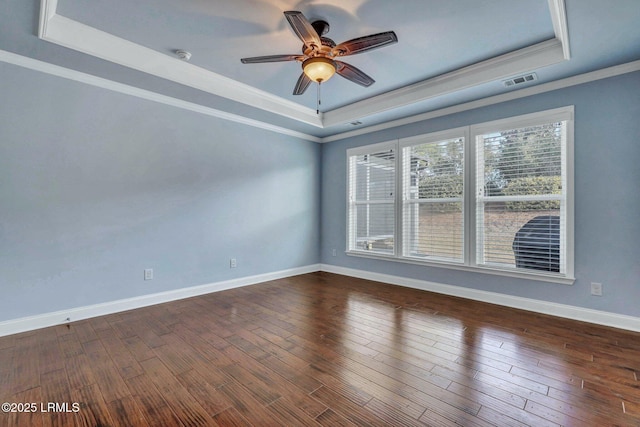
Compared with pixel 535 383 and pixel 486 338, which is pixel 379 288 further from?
pixel 535 383

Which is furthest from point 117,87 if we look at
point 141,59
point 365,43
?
Answer: point 365,43

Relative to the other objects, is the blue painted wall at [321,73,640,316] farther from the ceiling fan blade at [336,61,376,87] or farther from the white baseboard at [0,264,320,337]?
the white baseboard at [0,264,320,337]

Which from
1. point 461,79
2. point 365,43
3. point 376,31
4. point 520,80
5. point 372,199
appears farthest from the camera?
point 372,199

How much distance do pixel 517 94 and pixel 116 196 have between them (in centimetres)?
492

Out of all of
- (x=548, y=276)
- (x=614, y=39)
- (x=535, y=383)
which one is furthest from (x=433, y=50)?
(x=535, y=383)

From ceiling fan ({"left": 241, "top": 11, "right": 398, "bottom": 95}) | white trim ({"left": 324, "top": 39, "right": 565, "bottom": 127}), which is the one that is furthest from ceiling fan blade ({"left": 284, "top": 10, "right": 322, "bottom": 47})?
white trim ({"left": 324, "top": 39, "right": 565, "bottom": 127})

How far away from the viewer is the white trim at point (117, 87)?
9.04ft

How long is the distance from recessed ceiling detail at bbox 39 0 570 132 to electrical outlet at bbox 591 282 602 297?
232 centimetres

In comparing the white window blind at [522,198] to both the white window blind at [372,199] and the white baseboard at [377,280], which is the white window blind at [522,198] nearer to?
the white baseboard at [377,280]

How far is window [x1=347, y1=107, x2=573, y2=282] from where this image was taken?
3.30 metres

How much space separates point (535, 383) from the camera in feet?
6.49

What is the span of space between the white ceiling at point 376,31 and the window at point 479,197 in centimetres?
65

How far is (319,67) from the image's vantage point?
2525 mm

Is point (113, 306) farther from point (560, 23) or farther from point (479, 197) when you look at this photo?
point (560, 23)
